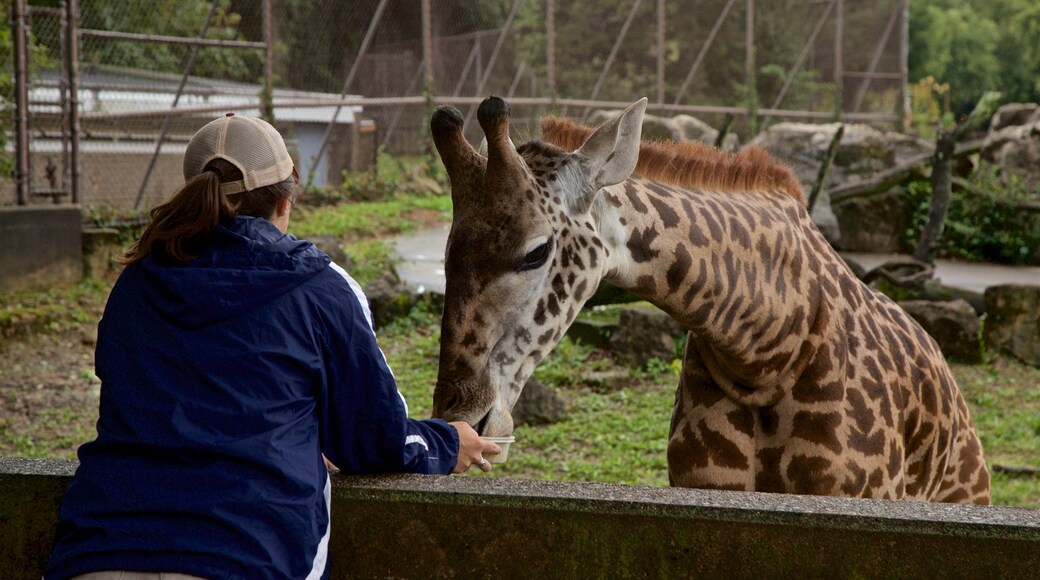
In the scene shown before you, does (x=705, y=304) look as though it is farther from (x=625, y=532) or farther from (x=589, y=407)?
(x=589, y=407)

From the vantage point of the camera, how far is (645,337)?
8406mm

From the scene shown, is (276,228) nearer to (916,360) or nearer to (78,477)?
(78,477)

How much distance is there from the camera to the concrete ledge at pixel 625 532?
2.46 meters

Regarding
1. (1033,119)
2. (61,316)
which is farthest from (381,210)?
(1033,119)

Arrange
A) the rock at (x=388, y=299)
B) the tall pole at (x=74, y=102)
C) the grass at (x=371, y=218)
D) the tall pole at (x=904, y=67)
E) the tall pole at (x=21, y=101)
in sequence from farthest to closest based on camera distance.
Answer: the tall pole at (x=904, y=67) → the grass at (x=371, y=218) → the tall pole at (x=74, y=102) → the tall pole at (x=21, y=101) → the rock at (x=388, y=299)

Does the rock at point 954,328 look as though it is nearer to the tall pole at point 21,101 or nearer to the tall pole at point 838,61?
the tall pole at point 21,101

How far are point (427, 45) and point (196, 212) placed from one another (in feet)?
42.2

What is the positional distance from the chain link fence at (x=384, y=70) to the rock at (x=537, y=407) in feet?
7.94

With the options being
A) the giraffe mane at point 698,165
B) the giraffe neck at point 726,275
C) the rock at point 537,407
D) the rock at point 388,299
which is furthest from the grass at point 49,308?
the giraffe neck at point 726,275

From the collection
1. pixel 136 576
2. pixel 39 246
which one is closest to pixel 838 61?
pixel 39 246

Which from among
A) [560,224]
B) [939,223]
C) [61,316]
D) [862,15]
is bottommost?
[61,316]

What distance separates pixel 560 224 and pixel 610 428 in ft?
13.9

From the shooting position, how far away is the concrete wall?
937 centimetres

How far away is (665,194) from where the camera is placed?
3232 millimetres
